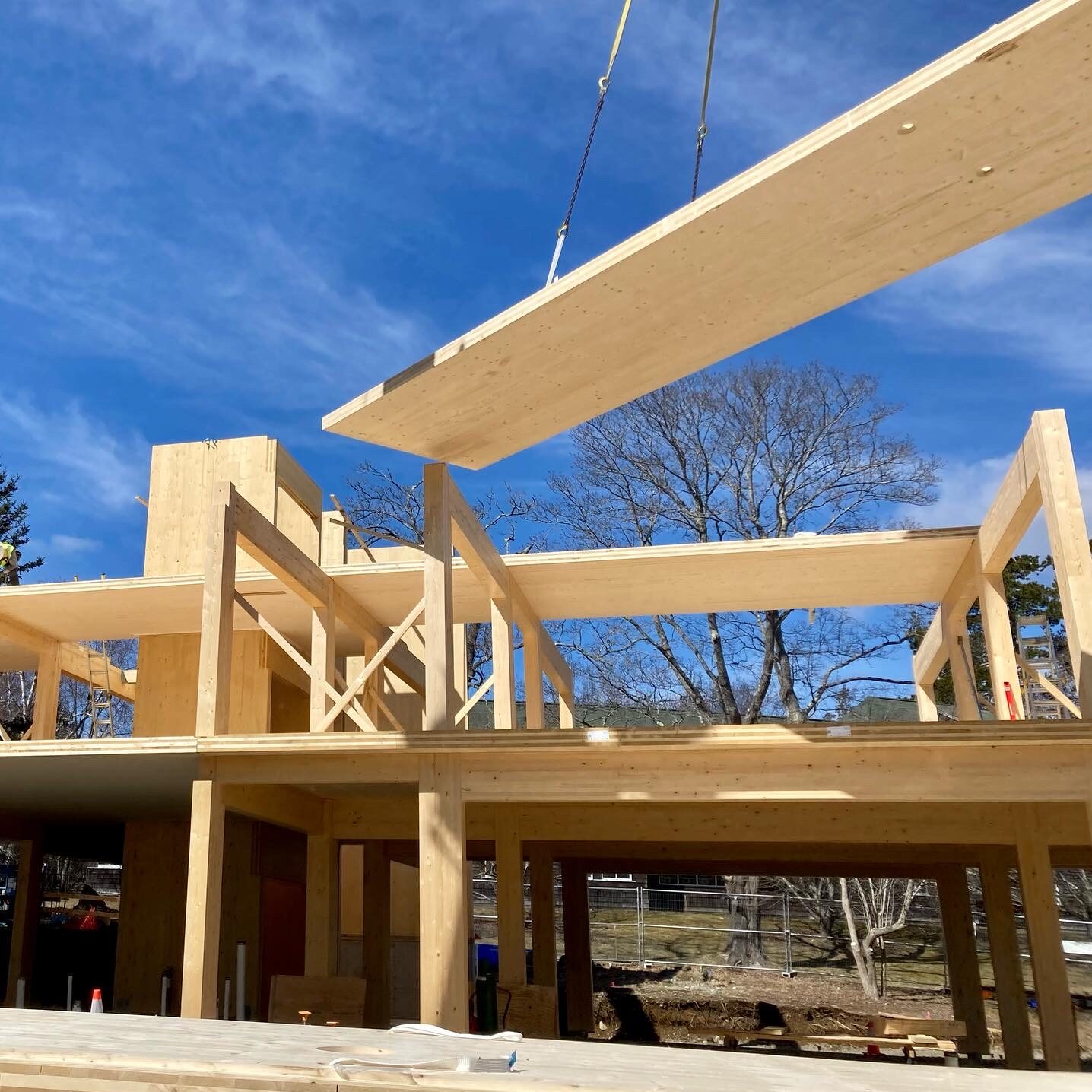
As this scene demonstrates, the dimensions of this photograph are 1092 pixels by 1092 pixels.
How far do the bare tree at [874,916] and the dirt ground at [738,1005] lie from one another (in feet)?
1.69

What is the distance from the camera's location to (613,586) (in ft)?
45.0

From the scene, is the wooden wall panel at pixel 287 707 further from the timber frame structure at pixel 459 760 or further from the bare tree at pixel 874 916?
the bare tree at pixel 874 916

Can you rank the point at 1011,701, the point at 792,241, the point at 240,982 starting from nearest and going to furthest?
the point at 792,241, the point at 1011,701, the point at 240,982

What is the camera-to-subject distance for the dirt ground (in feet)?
65.1

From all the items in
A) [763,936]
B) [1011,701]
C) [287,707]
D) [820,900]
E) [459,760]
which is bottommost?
[763,936]

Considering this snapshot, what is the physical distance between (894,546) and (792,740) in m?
4.49

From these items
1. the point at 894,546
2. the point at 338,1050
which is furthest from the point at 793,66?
the point at 338,1050

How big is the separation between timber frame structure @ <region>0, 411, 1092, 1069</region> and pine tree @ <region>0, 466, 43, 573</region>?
2619 cm

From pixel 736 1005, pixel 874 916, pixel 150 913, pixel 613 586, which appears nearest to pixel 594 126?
pixel 613 586

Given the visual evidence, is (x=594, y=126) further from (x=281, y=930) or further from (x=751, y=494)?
(x=751, y=494)

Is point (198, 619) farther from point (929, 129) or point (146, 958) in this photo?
point (929, 129)

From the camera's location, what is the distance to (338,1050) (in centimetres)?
274

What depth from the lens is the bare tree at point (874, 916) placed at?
27.0 metres

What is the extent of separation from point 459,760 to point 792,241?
5210 millimetres
